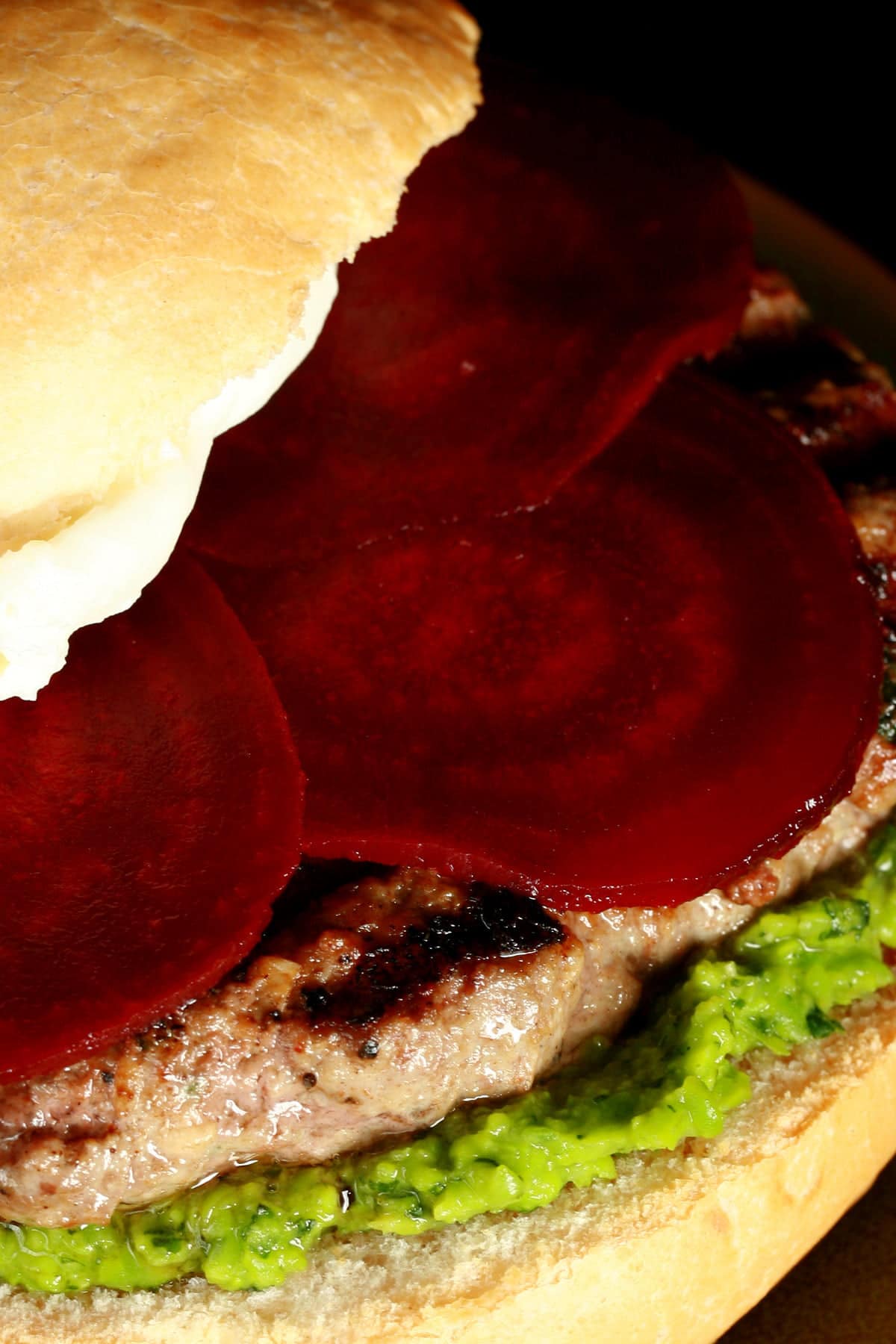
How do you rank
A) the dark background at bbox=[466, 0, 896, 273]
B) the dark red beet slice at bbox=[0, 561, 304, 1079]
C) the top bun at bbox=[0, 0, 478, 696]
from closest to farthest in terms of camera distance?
the dark red beet slice at bbox=[0, 561, 304, 1079], the top bun at bbox=[0, 0, 478, 696], the dark background at bbox=[466, 0, 896, 273]

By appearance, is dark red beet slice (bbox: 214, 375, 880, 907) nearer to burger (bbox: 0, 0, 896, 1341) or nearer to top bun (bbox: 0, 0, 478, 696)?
burger (bbox: 0, 0, 896, 1341)

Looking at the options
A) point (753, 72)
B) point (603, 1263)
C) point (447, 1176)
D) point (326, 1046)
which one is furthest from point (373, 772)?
point (753, 72)

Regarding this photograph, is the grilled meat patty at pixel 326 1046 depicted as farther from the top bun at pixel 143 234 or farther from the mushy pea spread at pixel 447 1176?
the top bun at pixel 143 234

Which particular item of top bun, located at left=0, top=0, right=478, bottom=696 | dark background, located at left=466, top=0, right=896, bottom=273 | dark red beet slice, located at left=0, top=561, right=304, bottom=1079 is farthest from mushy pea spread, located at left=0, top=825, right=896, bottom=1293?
dark background, located at left=466, top=0, right=896, bottom=273

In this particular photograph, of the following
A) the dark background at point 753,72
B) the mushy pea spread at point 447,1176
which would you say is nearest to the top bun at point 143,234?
the mushy pea spread at point 447,1176

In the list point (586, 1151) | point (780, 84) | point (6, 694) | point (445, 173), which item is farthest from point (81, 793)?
point (780, 84)

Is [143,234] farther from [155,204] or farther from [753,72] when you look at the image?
[753,72]
